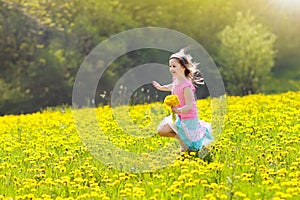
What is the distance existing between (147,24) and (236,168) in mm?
29093

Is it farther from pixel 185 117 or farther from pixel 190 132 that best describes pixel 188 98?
pixel 190 132

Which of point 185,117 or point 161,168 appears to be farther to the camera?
point 185,117

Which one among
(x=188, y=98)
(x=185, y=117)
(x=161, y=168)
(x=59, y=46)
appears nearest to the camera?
(x=161, y=168)

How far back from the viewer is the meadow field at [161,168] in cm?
494

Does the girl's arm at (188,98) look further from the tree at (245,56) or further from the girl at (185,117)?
the tree at (245,56)

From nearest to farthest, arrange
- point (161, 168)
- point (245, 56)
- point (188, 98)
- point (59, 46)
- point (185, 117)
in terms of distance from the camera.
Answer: point (161, 168) < point (188, 98) < point (185, 117) < point (245, 56) < point (59, 46)

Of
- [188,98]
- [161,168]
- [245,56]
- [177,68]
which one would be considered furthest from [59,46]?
[161,168]

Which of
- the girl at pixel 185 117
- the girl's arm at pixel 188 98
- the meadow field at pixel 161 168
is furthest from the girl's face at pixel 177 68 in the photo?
the meadow field at pixel 161 168

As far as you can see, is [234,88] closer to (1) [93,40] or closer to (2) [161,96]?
(2) [161,96]

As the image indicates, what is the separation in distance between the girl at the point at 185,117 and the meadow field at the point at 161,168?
0.19m

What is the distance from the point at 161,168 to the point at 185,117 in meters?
1.06

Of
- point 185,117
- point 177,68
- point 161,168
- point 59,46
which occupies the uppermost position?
point 59,46

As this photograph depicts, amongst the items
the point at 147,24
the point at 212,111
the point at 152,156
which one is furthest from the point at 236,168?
the point at 147,24

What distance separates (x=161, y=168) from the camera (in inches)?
235
